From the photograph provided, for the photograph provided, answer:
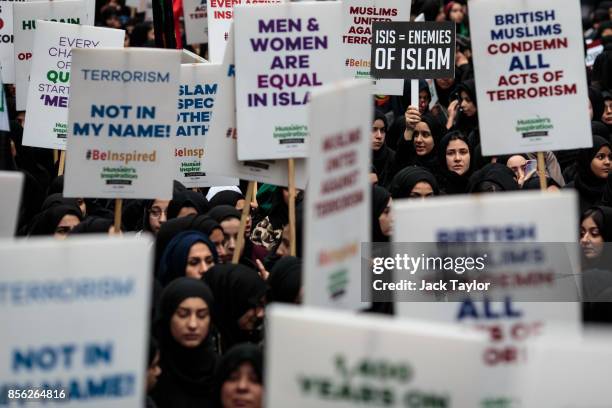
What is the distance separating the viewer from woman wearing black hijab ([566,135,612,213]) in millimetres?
11141

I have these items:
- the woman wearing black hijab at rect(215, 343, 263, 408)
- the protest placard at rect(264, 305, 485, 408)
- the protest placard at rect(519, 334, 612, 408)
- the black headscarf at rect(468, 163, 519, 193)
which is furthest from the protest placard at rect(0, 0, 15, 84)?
the protest placard at rect(519, 334, 612, 408)

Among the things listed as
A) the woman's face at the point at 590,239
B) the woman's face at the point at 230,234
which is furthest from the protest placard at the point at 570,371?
the woman's face at the point at 230,234

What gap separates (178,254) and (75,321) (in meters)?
3.02

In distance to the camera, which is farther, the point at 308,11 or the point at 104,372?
the point at 308,11

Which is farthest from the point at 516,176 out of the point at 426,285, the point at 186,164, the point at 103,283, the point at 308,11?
the point at 103,283

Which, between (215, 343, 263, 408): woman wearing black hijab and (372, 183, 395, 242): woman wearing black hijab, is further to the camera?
(372, 183, 395, 242): woman wearing black hijab

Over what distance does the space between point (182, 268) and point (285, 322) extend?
3.26 metres

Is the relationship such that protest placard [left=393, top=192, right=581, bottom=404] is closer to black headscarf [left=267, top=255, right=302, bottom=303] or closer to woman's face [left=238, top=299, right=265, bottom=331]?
black headscarf [left=267, top=255, right=302, bottom=303]

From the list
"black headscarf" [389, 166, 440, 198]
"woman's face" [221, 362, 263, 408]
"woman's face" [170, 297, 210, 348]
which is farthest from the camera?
"black headscarf" [389, 166, 440, 198]

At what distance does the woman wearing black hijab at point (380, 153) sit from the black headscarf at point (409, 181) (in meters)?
1.99

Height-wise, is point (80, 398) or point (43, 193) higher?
point (43, 193)

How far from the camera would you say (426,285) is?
6.06m

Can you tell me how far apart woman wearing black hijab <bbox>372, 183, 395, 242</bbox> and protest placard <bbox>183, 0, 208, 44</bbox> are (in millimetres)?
6465

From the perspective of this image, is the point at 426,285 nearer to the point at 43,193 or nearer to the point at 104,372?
the point at 104,372
